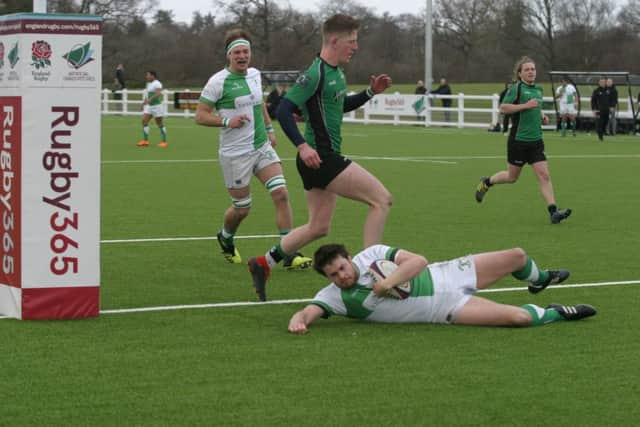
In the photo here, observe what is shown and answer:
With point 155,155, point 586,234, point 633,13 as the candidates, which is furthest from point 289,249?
point 633,13

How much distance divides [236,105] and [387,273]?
433cm

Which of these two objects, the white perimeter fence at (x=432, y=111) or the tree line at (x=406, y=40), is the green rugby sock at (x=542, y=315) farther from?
the tree line at (x=406, y=40)

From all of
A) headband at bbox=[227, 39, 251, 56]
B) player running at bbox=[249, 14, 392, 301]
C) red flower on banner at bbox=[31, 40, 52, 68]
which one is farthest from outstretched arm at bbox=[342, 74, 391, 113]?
red flower on banner at bbox=[31, 40, 52, 68]

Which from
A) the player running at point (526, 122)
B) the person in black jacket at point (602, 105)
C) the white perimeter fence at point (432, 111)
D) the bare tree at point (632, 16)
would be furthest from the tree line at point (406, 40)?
the player running at point (526, 122)

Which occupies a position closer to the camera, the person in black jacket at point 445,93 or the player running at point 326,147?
the player running at point 326,147

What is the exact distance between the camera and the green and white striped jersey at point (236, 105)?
474 inches

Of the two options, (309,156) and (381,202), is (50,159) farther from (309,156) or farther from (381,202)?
(381,202)

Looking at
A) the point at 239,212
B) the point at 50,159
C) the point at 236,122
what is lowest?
the point at 239,212

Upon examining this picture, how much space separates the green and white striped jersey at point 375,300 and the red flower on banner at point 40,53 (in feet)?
8.07

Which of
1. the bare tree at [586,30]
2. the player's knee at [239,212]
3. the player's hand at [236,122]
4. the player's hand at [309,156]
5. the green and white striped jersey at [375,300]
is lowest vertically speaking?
the green and white striped jersey at [375,300]

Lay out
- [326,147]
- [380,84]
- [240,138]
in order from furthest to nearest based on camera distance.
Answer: [240,138]
[380,84]
[326,147]

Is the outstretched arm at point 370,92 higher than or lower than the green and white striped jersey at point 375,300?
higher

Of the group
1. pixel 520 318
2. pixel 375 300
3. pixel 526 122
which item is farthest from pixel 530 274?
pixel 526 122

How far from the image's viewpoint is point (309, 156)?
941cm
